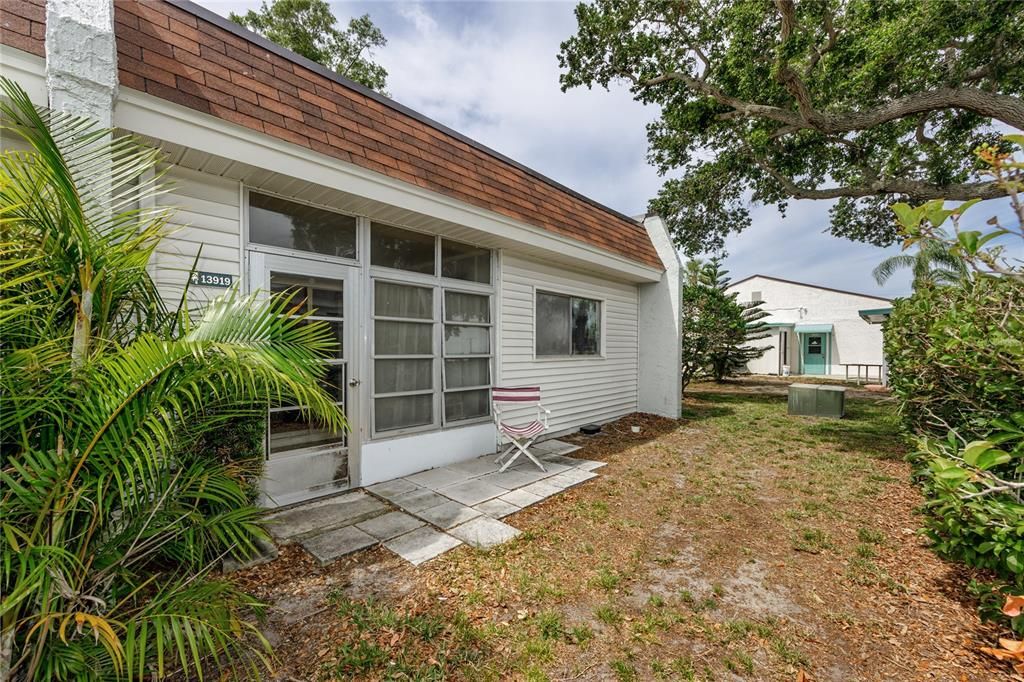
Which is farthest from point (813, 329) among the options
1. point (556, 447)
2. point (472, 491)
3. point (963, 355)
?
point (472, 491)

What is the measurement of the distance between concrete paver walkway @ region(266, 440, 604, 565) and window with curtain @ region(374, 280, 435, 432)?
79 centimetres

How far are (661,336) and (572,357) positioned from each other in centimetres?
277

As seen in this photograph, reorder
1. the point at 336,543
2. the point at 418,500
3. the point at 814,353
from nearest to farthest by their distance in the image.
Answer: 1. the point at 336,543
2. the point at 418,500
3. the point at 814,353

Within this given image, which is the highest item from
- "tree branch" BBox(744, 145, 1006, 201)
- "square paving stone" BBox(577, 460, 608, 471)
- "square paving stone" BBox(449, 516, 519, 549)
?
"tree branch" BBox(744, 145, 1006, 201)

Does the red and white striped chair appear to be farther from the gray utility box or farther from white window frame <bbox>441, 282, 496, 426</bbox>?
the gray utility box

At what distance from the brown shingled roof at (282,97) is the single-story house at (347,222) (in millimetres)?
15

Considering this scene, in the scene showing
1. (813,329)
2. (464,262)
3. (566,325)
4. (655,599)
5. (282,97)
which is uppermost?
(282,97)

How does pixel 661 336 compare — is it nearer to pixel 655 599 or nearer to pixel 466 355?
pixel 466 355

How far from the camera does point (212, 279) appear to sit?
11.4 feet

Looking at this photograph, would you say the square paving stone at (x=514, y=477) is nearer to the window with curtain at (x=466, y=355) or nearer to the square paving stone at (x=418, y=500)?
the square paving stone at (x=418, y=500)

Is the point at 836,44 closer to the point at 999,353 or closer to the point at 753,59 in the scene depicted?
the point at 753,59

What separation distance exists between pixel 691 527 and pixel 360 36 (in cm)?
1991

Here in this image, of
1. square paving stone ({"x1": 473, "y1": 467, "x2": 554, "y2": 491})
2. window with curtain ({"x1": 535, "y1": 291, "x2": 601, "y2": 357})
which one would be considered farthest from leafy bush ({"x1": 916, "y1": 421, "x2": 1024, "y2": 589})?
window with curtain ({"x1": 535, "y1": 291, "x2": 601, "y2": 357})

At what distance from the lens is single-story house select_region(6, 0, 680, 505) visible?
2812mm
